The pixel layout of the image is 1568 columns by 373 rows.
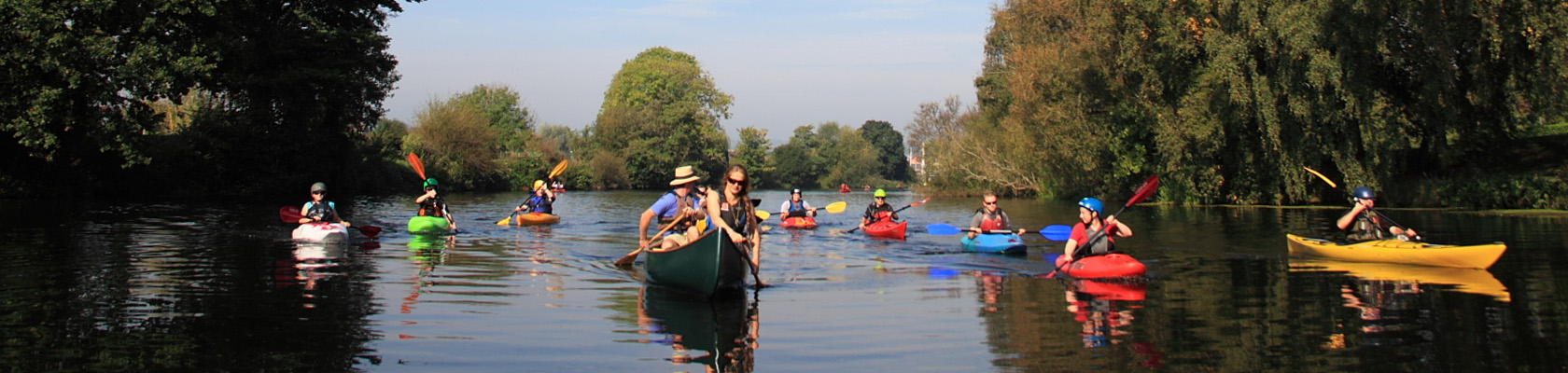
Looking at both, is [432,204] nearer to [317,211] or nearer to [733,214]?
[317,211]

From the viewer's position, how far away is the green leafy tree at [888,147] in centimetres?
11575

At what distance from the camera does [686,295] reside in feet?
35.6

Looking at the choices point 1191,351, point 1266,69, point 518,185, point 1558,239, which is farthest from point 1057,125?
point 518,185

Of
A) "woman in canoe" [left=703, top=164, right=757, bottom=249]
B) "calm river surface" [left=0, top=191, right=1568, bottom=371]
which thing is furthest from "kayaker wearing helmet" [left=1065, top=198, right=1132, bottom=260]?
"woman in canoe" [left=703, top=164, right=757, bottom=249]

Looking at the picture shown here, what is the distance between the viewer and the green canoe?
32.6 ft

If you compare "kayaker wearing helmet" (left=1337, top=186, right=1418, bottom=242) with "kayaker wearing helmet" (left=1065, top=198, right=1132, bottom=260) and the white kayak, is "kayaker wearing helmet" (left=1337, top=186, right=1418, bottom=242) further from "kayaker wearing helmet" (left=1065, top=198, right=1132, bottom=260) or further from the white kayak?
the white kayak

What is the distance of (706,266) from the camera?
1007 centimetres

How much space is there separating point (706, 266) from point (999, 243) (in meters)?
7.27

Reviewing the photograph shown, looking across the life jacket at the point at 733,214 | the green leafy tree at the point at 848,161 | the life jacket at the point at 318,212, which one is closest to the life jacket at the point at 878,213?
the life jacket at the point at 318,212

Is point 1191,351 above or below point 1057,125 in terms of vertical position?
below

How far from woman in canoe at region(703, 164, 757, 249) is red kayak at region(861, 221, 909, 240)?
9.94 m

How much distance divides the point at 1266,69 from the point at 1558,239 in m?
13.2

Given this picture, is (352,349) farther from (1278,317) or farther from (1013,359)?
(1278,317)

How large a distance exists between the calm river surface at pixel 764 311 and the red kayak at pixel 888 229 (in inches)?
111
